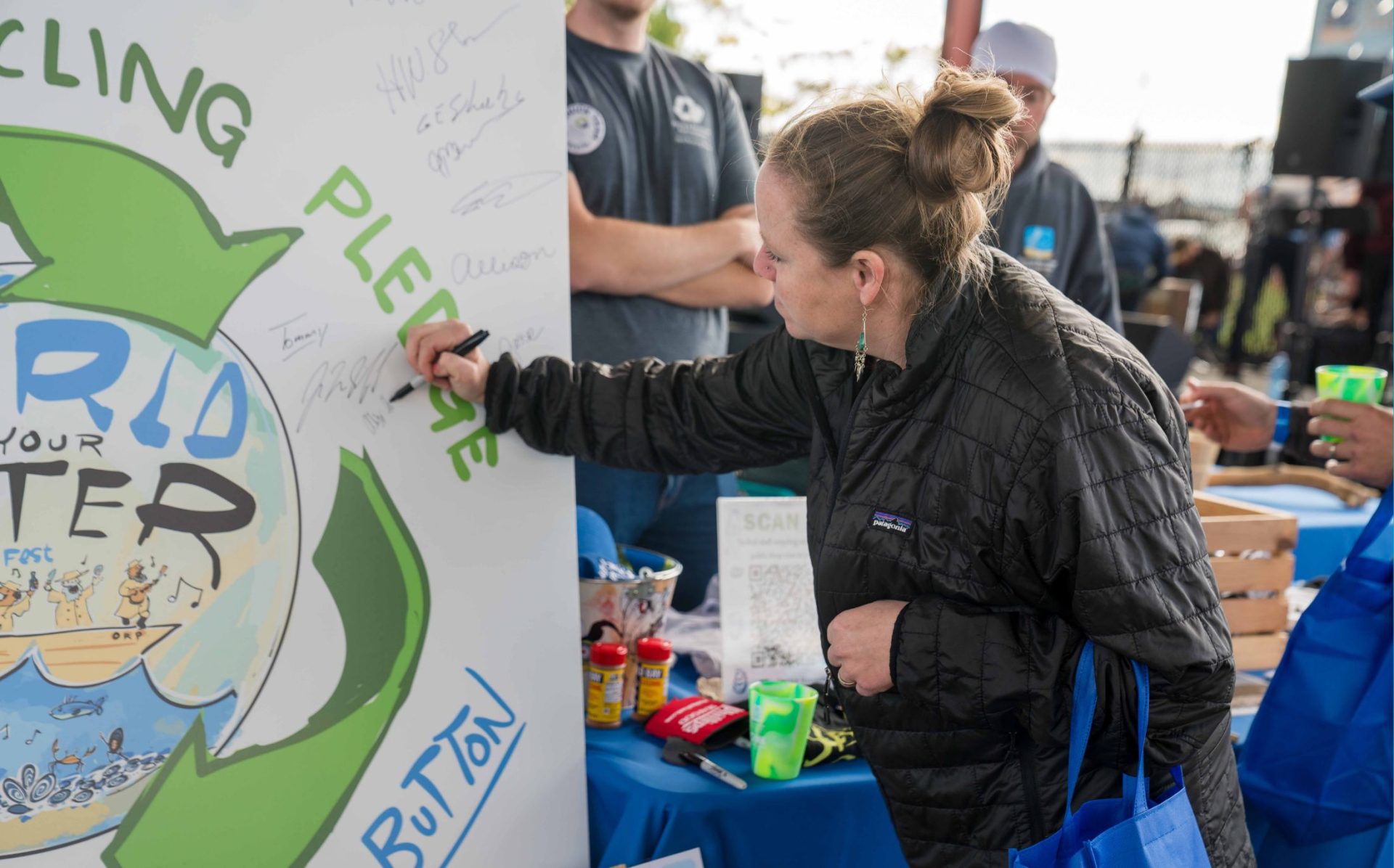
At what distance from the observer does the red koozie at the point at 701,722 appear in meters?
1.54

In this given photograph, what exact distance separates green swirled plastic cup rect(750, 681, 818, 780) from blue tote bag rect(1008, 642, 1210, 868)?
382 mm

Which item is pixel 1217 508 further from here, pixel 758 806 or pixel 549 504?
pixel 549 504

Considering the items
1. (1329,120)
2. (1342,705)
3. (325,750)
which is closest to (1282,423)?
(1342,705)

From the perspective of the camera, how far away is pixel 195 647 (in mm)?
1277

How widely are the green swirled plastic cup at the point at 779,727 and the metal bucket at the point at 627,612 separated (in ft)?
0.71

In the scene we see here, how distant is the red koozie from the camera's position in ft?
5.05

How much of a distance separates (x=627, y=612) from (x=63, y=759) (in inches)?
28.5

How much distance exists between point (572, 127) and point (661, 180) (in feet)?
0.61

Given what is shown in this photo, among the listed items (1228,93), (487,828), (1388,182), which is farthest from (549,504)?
(1228,93)

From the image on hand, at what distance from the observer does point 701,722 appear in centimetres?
155
